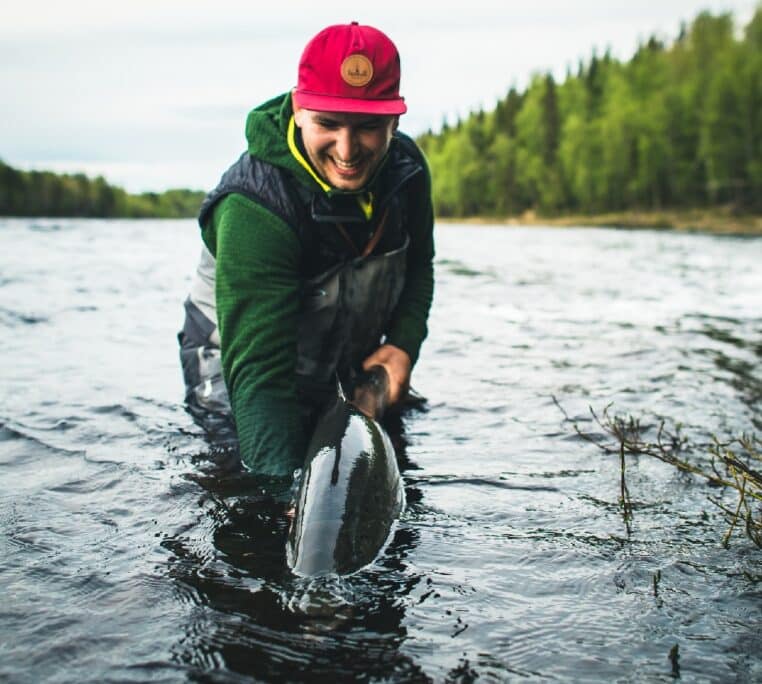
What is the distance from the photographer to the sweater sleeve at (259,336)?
339 centimetres

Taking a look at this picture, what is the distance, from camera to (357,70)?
124 inches

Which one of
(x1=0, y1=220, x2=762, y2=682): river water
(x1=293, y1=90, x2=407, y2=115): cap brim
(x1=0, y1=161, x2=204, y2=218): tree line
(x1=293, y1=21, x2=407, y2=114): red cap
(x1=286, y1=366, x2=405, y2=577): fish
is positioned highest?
(x1=0, y1=161, x2=204, y2=218): tree line

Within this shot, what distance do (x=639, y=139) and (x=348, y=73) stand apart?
194 feet

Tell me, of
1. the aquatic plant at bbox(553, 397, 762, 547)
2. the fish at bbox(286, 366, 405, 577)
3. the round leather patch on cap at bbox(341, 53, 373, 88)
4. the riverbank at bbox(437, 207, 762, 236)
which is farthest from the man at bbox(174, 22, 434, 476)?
the riverbank at bbox(437, 207, 762, 236)

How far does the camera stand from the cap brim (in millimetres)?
3184

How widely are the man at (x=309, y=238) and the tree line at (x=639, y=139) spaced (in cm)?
4777

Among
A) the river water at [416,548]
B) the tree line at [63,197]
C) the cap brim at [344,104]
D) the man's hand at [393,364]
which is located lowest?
the river water at [416,548]

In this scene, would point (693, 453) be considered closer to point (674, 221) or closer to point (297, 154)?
point (297, 154)

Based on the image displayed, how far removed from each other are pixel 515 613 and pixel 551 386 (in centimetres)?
392

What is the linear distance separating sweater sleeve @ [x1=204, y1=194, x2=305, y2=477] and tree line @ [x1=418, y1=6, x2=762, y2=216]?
4861 cm

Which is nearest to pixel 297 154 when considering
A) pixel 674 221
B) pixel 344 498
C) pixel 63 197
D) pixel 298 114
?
pixel 298 114

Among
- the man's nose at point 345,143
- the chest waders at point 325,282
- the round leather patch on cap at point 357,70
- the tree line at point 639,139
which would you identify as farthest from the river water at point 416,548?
the tree line at point 639,139

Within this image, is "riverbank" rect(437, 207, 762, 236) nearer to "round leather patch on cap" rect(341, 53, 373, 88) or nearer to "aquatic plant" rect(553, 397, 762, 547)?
"aquatic plant" rect(553, 397, 762, 547)

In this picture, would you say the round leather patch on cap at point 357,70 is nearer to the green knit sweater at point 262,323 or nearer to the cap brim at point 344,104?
the cap brim at point 344,104
